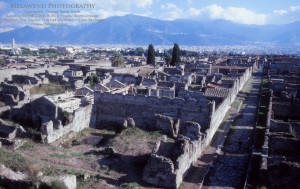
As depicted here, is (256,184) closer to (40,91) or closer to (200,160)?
(200,160)

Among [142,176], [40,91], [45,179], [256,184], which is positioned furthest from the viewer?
[40,91]

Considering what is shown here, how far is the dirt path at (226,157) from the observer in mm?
17656

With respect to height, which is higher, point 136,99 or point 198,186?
point 136,99

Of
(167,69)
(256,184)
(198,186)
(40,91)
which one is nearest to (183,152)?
(198,186)

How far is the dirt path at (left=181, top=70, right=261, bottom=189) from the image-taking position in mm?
17656

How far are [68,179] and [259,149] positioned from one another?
41.7 feet

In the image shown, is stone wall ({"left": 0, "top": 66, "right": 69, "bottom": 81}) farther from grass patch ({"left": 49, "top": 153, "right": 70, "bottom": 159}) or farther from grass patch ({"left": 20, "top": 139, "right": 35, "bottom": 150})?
grass patch ({"left": 49, "top": 153, "right": 70, "bottom": 159})

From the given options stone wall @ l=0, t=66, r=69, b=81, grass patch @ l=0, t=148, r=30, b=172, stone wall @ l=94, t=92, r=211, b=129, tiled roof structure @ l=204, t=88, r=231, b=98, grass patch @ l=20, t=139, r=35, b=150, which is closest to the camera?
grass patch @ l=0, t=148, r=30, b=172

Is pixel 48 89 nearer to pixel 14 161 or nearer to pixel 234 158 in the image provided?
pixel 14 161

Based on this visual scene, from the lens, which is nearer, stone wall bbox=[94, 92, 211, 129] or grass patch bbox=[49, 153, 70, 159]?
grass patch bbox=[49, 153, 70, 159]

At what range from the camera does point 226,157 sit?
21.0 m

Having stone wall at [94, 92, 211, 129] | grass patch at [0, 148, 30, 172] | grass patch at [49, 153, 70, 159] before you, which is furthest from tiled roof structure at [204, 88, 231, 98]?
grass patch at [0, 148, 30, 172]

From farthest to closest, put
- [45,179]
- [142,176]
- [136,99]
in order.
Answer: [136,99], [142,176], [45,179]

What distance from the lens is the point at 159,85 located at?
40094mm
